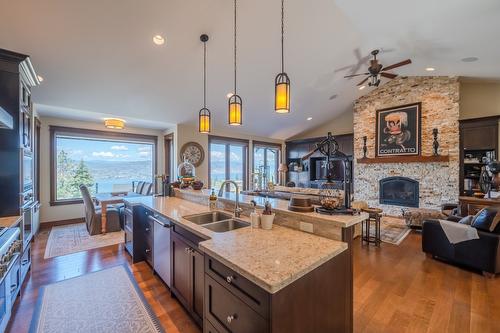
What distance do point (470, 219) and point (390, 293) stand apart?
198 centimetres

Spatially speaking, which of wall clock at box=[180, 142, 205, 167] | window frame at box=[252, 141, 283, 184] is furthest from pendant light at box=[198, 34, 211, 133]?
window frame at box=[252, 141, 283, 184]

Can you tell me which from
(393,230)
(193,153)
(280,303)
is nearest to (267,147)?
(193,153)

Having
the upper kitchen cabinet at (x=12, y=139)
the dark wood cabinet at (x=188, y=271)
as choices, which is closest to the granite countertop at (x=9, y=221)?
the upper kitchen cabinet at (x=12, y=139)

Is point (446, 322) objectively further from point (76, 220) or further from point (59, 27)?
point (76, 220)

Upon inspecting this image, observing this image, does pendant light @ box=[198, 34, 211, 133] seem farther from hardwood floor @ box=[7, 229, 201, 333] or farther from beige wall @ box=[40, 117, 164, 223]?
beige wall @ box=[40, 117, 164, 223]

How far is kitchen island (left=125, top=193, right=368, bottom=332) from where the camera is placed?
1.09 meters

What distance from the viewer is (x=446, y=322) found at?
6.65 ft

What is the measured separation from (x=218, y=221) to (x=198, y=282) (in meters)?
0.71

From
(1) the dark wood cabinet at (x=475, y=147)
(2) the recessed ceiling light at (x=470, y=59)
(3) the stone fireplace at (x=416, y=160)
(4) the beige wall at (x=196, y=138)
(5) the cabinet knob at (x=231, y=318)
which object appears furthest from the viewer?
(4) the beige wall at (x=196, y=138)

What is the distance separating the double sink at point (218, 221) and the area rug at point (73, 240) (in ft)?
8.58

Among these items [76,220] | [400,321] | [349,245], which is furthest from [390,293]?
[76,220]

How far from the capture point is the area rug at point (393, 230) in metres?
4.30

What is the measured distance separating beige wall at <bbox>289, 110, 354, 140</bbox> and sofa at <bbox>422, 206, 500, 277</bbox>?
5.08 m

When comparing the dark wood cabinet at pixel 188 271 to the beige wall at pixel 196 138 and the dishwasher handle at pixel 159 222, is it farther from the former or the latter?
the beige wall at pixel 196 138
